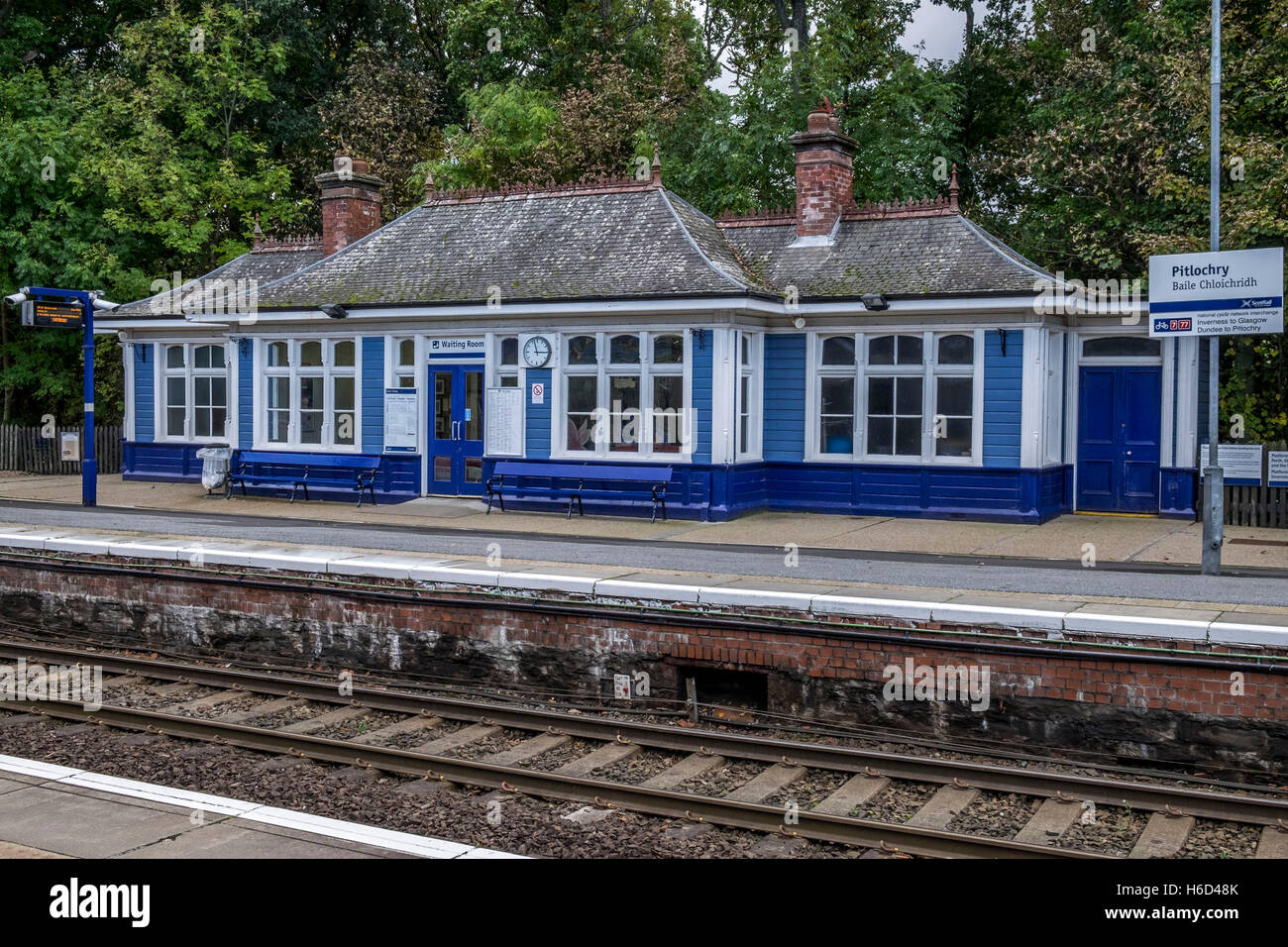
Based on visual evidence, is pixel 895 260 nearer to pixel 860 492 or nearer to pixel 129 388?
pixel 860 492

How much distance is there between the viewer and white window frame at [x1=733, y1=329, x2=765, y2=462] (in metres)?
19.5

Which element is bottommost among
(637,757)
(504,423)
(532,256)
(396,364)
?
(637,757)

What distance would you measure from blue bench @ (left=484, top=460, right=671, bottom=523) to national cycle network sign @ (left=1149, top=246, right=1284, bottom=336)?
7.56 m

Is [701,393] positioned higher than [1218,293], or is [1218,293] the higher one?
[1218,293]

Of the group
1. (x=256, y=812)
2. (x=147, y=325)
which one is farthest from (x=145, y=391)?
(x=256, y=812)

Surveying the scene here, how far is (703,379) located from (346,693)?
9.29 metres

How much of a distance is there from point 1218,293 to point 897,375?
597 centimetres

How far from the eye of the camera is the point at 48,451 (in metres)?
29.6

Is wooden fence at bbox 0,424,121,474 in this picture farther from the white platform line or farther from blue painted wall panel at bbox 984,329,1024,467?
the white platform line

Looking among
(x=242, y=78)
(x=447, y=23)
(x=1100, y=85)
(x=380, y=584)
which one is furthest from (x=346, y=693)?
(x=447, y=23)

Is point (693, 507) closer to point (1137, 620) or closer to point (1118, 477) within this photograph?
point (1118, 477)
